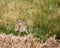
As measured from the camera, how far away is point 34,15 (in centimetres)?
1073

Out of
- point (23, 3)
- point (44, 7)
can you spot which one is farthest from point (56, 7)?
point (23, 3)

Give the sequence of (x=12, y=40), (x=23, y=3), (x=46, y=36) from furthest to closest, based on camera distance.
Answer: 1. (x=23, y=3)
2. (x=46, y=36)
3. (x=12, y=40)

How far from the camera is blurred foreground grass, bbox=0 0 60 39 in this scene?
9734 millimetres

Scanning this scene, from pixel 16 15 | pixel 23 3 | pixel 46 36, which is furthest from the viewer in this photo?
pixel 23 3

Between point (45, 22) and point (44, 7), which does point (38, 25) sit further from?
point (44, 7)

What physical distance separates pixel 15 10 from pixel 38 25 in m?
1.41

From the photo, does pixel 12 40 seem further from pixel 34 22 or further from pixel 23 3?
pixel 23 3

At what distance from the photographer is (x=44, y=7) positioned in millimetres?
11211

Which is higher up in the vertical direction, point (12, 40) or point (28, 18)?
point (12, 40)

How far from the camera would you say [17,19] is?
1057 centimetres

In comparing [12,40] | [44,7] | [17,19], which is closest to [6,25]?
[17,19]

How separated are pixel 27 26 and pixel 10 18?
739mm

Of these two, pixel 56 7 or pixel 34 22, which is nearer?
pixel 34 22

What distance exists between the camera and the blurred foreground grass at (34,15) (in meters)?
9.73
